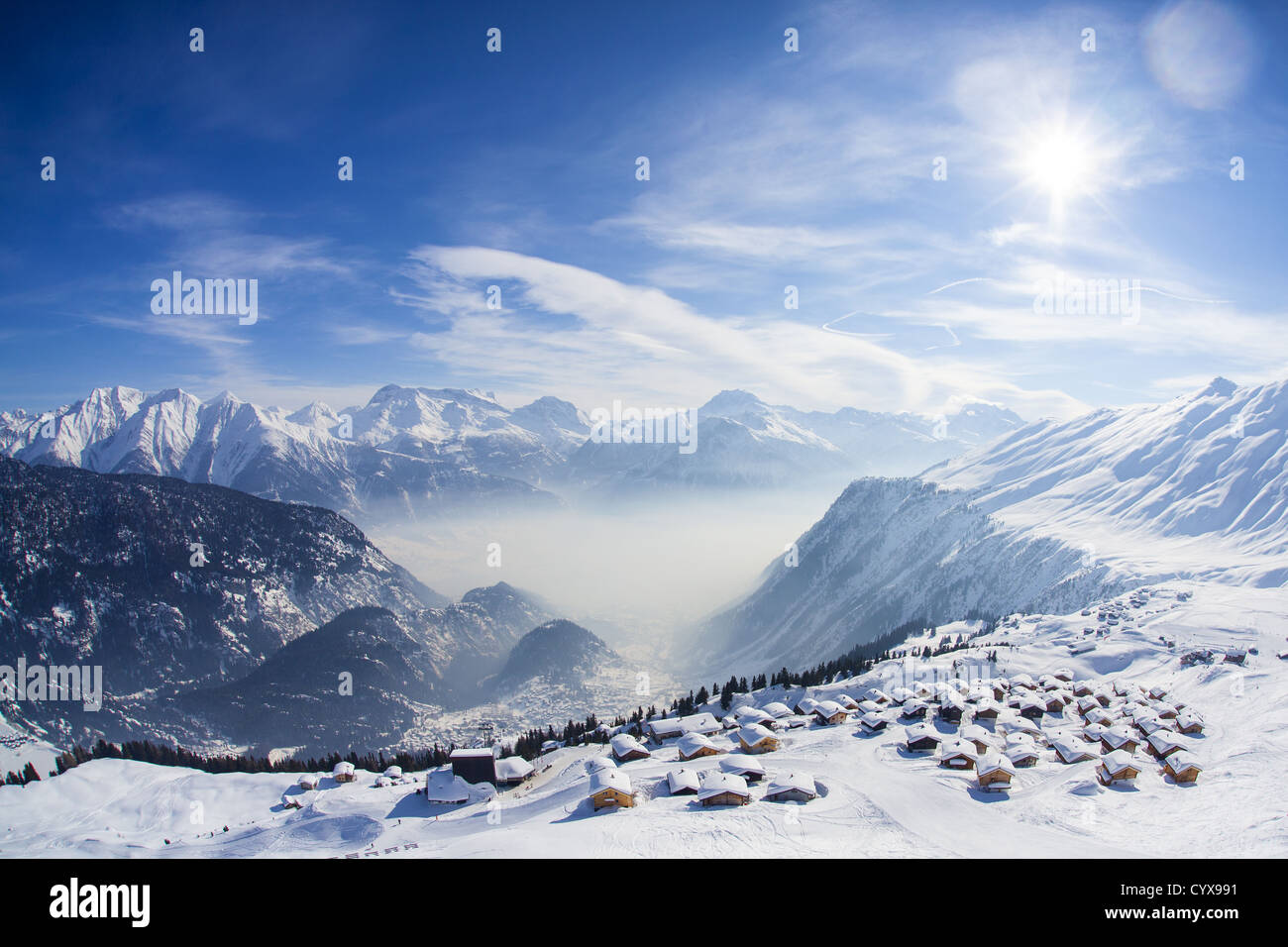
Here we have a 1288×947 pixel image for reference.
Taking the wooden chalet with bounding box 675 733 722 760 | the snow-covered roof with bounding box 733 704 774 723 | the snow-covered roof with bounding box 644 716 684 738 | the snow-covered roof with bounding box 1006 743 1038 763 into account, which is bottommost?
the snow-covered roof with bounding box 644 716 684 738

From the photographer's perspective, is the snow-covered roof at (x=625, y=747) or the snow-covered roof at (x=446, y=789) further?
the snow-covered roof at (x=625, y=747)

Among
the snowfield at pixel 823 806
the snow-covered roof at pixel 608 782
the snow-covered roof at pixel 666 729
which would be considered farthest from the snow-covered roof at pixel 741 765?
the snow-covered roof at pixel 666 729

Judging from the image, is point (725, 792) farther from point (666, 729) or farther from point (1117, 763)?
point (666, 729)

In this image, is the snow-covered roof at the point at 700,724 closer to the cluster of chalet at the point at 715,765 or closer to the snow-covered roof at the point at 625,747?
the cluster of chalet at the point at 715,765

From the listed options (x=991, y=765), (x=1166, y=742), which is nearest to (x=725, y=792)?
(x=991, y=765)

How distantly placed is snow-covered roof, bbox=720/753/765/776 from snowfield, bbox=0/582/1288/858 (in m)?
1.60

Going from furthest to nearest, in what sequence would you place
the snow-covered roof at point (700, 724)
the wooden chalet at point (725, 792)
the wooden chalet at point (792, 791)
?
the snow-covered roof at point (700, 724)
the wooden chalet at point (792, 791)
the wooden chalet at point (725, 792)

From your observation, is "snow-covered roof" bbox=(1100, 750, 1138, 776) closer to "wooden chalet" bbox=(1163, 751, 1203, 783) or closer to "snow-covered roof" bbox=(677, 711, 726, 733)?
"wooden chalet" bbox=(1163, 751, 1203, 783)

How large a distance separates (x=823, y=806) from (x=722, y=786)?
760 cm

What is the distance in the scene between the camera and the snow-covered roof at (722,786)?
48.2 meters

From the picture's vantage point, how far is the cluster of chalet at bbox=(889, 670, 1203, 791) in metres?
52.7

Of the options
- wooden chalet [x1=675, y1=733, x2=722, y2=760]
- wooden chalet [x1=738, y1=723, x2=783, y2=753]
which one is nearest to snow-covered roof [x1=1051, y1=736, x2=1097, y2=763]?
wooden chalet [x1=738, y1=723, x2=783, y2=753]
